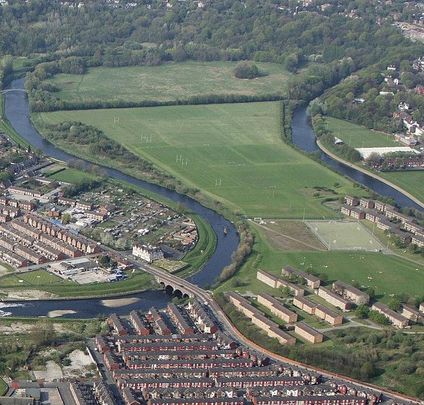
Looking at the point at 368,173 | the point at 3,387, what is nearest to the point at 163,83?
the point at 368,173

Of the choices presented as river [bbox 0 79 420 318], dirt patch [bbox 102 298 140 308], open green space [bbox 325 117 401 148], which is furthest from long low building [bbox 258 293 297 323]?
open green space [bbox 325 117 401 148]

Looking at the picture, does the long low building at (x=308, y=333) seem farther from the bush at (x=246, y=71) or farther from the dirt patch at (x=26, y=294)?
the bush at (x=246, y=71)

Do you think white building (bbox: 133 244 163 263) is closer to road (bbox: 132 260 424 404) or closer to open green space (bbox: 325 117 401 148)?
road (bbox: 132 260 424 404)

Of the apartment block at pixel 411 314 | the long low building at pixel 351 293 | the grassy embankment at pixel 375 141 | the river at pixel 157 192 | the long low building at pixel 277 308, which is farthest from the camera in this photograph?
the grassy embankment at pixel 375 141

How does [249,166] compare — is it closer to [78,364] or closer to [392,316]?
[392,316]

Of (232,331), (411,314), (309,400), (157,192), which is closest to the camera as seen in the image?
(309,400)

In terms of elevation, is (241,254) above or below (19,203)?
above

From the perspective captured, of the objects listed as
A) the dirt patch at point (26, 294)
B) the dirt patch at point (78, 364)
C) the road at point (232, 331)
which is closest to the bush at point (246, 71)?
the road at point (232, 331)

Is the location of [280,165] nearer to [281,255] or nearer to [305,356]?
[281,255]
